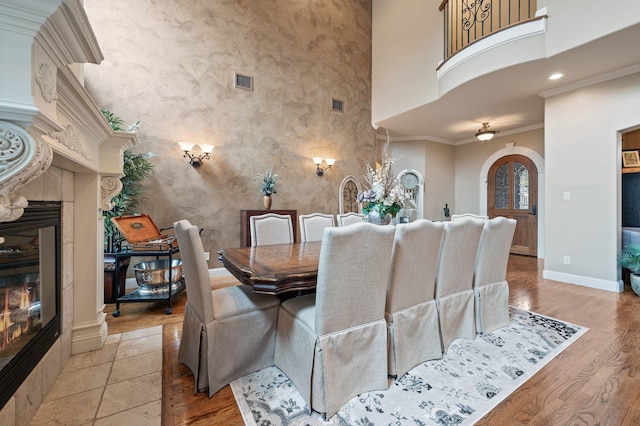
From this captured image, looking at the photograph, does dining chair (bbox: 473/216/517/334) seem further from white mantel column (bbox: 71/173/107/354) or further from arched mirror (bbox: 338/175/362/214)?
arched mirror (bbox: 338/175/362/214)

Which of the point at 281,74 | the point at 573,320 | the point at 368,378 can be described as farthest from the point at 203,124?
A: the point at 573,320

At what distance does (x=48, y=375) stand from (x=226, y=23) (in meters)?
4.92

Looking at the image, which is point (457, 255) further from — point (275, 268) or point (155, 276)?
point (155, 276)

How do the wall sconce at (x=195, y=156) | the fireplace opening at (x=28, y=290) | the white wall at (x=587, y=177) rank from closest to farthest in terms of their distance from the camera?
1. the fireplace opening at (x=28, y=290)
2. the white wall at (x=587, y=177)
3. the wall sconce at (x=195, y=156)

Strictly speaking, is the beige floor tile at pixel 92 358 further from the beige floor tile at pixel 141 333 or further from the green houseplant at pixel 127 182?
the green houseplant at pixel 127 182

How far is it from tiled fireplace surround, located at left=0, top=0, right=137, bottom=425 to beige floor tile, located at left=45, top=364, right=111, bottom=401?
0.07 m

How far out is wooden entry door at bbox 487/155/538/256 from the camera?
5797mm

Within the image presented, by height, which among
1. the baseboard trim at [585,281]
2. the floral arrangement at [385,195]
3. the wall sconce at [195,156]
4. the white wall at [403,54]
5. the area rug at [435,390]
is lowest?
the area rug at [435,390]

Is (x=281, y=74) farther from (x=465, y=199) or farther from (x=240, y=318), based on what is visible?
(x=465, y=199)

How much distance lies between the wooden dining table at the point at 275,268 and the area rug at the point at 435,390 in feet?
2.03

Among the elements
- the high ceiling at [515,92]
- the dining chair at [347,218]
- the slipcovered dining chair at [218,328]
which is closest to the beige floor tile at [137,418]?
the slipcovered dining chair at [218,328]

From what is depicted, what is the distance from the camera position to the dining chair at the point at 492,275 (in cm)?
226

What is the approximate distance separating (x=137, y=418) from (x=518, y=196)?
23.9 ft

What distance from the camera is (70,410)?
145cm
